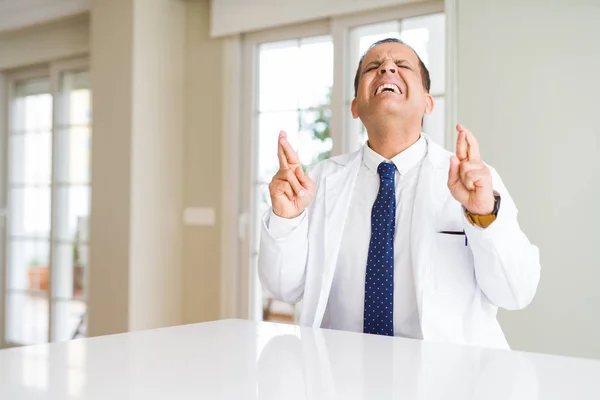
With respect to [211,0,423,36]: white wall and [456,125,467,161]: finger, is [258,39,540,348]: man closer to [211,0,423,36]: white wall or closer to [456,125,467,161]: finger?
[456,125,467,161]: finger

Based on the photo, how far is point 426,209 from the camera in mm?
1691

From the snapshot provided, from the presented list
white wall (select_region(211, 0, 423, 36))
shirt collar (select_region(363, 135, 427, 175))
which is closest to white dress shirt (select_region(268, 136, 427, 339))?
shirt collar (select_region(363, 135, 427, 175))

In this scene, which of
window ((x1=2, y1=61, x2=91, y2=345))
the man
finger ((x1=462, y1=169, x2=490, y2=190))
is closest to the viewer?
finger ((x1=462, y1=169, x2=490, y2=190))

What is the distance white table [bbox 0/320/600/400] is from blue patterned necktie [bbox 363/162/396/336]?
44 cm

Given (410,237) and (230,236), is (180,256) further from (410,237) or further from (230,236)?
(410,237)

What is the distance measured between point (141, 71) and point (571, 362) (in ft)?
11.8

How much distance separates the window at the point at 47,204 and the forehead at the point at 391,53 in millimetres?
3558

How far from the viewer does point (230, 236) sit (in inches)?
161

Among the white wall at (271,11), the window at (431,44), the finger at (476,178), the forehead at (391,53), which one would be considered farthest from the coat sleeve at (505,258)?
the white wall at (271,11)

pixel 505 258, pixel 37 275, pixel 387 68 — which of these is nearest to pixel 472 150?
pixel 505 258

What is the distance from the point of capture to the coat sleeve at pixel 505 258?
143 cm

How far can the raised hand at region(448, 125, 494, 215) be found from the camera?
1.36 m

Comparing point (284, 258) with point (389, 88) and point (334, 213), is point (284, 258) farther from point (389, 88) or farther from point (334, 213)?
point (389, 88)

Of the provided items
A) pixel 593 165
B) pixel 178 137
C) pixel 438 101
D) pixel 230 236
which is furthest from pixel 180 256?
pixel 593 165
